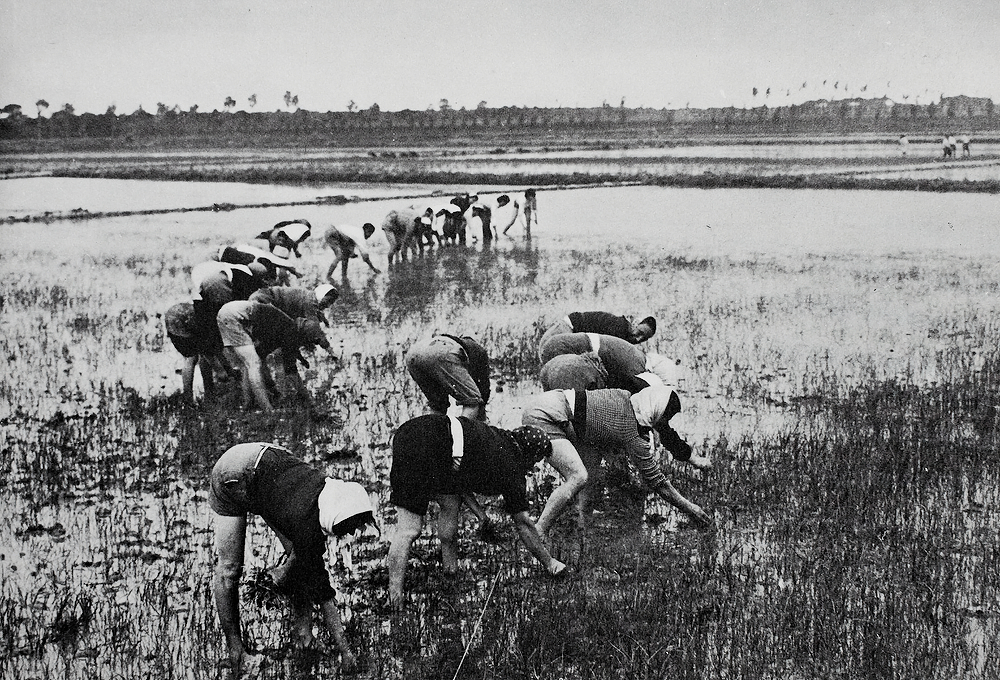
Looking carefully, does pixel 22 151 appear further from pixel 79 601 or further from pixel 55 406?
pixel 79 601

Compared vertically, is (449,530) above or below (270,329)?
below

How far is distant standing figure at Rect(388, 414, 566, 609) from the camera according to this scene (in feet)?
15.3

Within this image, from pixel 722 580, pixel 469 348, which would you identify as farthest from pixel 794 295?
pixel 722 580

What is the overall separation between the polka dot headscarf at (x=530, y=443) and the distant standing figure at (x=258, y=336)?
3016 mm

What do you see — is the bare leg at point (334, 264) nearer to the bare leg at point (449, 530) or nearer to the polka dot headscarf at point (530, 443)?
the bare leg at point (449, 530)

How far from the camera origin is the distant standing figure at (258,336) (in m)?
7.43

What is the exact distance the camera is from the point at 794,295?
12844mm

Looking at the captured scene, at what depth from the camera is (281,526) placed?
4.19 m

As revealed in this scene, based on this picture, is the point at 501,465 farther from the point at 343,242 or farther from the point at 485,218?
the point at 485,218

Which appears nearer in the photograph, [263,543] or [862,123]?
[263,543]

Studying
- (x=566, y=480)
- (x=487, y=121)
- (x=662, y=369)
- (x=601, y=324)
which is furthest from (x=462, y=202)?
(x=487, y=121)

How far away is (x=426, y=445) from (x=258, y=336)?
10.6 feet

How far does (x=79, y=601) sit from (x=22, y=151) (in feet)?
176

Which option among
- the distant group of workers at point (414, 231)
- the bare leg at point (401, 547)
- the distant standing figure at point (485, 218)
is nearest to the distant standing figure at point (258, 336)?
the bare leg at point (401, 547)
